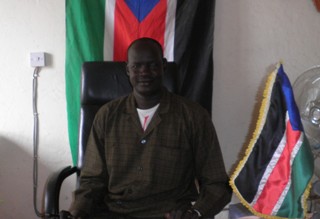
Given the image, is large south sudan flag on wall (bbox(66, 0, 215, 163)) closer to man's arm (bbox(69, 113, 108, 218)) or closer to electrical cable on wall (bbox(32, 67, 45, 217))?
electrical cable on wall (bbox(32, 67, 45, 217))

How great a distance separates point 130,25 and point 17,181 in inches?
45.8

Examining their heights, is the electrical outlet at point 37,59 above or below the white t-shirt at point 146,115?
above

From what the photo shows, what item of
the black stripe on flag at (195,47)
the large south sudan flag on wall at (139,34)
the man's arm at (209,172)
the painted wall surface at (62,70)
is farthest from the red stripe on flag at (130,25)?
the man's arm at (209,172)

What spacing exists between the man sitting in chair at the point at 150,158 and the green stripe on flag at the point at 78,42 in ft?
1.86

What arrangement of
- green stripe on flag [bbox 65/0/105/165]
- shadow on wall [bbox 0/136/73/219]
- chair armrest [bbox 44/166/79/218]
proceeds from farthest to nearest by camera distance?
shadow on wall [bbox 0/136/73/219], green stripe on flag [bbox 65/0/105/165], chair armrest [bbox 44/166/79/218]

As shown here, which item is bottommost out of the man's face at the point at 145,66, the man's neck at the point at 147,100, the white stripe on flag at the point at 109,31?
the man's neck at the point at 147,100

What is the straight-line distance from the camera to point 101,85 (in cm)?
146

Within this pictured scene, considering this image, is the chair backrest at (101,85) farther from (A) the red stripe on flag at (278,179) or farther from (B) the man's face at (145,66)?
(A) the red stripe on flag at (278,179)

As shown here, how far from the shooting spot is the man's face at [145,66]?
48.3 inches

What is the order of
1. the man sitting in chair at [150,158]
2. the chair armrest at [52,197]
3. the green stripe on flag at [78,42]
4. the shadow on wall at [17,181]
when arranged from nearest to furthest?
A: the chair armrest at [52,197] → the man sitting in chair at [150,158] → the green stripe on flag at [78,42] → the shadow on wall at [17,181]

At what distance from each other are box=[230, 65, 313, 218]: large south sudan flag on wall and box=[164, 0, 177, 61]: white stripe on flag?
82cm

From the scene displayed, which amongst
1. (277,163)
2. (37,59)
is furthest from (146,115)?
(37,59)

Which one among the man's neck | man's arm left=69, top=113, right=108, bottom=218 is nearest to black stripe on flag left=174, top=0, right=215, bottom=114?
the man's neck

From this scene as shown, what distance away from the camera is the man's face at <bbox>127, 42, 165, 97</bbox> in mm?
1228
